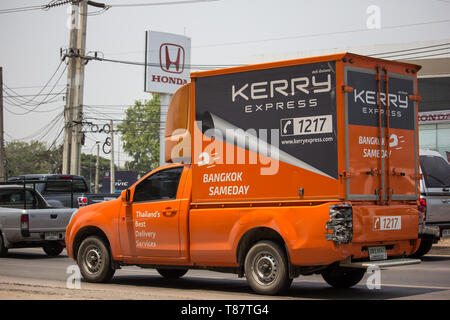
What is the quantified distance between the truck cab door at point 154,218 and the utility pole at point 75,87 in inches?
929

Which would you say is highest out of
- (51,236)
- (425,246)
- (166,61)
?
(166,61)

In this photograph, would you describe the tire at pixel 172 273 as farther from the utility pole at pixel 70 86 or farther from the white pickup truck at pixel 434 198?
the utility pole at pixel 70 86

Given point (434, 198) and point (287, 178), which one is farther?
point (434, 198)

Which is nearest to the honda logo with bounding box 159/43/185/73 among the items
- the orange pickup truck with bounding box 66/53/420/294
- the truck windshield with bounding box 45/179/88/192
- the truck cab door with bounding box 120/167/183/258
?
the truck windshield with bounding box 45/179/88/192

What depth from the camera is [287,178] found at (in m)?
9.87

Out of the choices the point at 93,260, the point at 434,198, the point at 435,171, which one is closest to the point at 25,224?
the point at 93,260

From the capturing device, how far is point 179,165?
11328 millimetres

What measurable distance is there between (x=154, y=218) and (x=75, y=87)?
992 inches

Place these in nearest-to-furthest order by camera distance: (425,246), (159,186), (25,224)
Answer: (159,186) → (425,246) → (25,224)

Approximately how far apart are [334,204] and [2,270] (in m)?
8.00

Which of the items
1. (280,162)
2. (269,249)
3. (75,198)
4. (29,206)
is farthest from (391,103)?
(75,198)

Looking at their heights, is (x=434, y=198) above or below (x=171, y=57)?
below

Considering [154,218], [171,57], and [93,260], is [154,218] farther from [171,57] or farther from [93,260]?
[171,57]

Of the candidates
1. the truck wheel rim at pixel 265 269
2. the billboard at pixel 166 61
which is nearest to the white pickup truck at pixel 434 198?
the truck wheel rim at pixel 265 269
